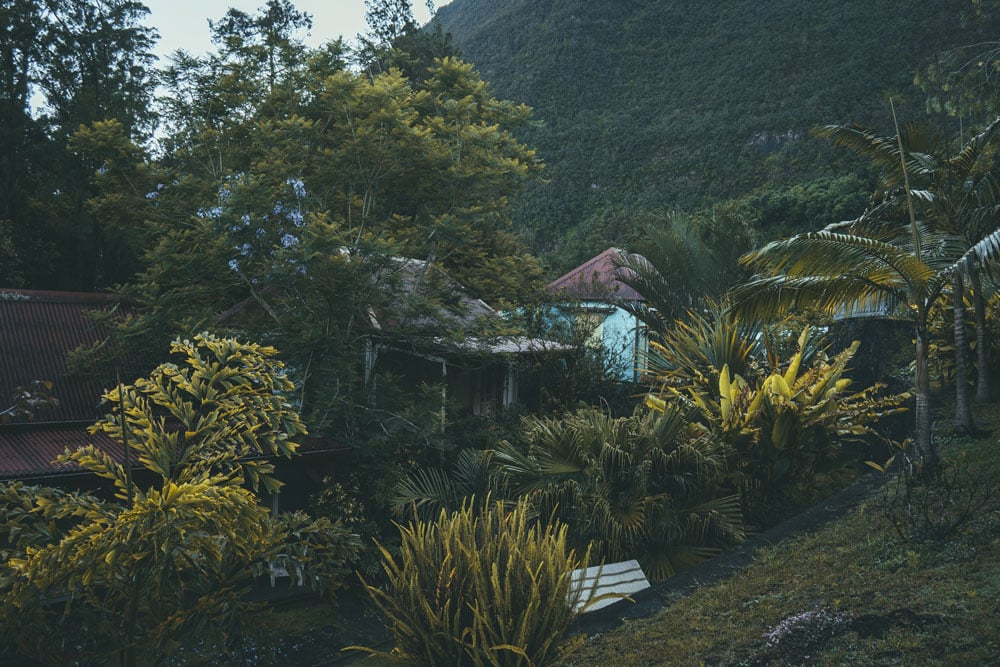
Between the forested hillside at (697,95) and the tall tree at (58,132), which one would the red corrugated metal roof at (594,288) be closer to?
the tall tree at (58,132)

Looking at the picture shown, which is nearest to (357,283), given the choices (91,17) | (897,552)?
(897,552)

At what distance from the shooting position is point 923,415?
26.3ft

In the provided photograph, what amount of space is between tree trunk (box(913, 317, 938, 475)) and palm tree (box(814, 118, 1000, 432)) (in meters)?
2.07

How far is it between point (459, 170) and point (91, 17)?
33.7 feet

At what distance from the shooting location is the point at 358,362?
455 inches

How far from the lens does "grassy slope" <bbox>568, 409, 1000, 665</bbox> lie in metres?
4.86

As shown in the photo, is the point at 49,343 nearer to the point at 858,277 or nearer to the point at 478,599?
the point at 478,599

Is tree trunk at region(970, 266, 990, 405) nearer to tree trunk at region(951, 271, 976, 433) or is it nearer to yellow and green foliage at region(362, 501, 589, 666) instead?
tree trunk at region(951, 271, 976, 433)

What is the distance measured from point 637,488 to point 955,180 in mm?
6239

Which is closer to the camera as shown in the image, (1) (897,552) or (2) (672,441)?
(1) (897,552)

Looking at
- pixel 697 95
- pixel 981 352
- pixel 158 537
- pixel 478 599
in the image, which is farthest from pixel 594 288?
pixel 697 95

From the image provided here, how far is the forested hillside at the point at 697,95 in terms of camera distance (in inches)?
1620

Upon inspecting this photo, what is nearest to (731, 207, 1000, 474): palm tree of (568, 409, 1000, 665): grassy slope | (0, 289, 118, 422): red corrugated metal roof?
(568, 409, 1000, 665): grassy slope

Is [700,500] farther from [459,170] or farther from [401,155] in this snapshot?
[401,155]
